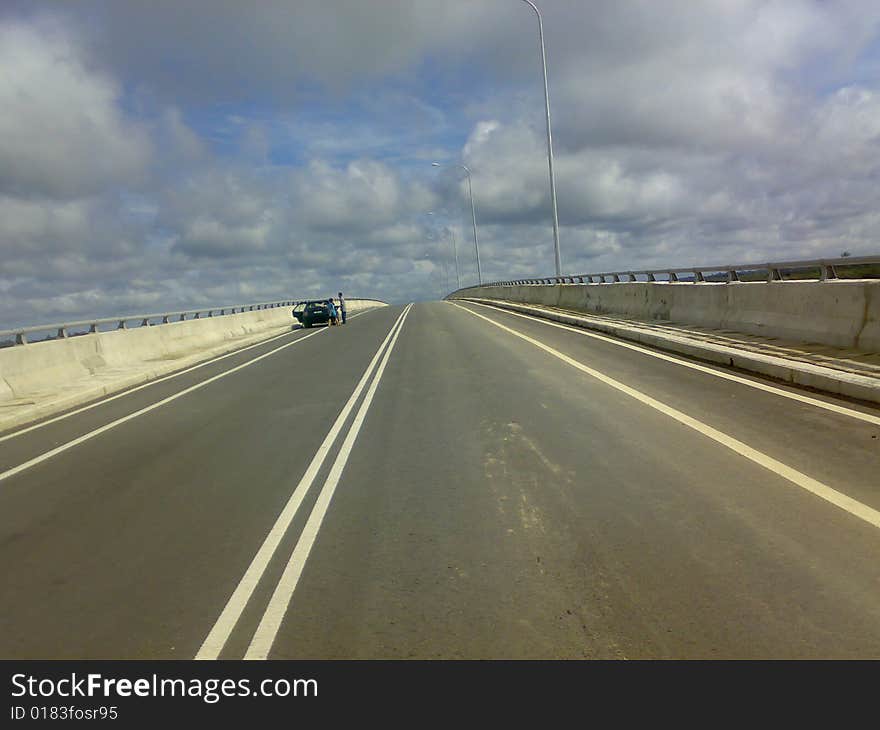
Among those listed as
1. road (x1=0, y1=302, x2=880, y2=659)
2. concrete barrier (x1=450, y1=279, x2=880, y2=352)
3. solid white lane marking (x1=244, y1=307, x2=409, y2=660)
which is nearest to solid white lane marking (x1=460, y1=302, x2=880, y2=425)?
road (x1=0, y1=302, x2=880, y2=659)

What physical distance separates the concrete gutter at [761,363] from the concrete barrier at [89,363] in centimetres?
1263

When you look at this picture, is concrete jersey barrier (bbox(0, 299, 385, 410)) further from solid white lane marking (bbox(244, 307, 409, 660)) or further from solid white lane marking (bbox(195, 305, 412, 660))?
solid white lane marking (bbox(244, 307, 409, 660))

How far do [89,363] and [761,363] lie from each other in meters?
15.8

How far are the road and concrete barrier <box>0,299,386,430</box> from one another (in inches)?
154

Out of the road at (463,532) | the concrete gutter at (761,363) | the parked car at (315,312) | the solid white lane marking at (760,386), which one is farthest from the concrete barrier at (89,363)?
the concrete gutter at (761,363)

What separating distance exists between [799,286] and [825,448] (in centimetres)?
719

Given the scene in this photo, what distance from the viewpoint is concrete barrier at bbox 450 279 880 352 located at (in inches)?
452

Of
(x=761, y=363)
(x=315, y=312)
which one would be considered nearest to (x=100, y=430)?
(x=761, y=363)

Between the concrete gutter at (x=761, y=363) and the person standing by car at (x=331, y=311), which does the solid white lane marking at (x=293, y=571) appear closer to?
the concrete gutter at (x=761, y=363)

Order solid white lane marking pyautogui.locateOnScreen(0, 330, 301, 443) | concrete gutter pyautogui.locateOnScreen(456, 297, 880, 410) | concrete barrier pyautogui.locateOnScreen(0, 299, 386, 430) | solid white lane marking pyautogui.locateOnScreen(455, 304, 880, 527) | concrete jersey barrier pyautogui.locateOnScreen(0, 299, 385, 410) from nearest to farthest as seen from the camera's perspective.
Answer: solid white lane marking pyautogui.locateOnScreen(455, 304, 880, 527) < concrete gutter pyautogui.locateOnScreen(456, 297, 880, 410) < solid white lane marking pyautogui.locateOnScreen(0, 330, 301, 443) < concrete barrier pyautogui.locateOnScreen(0, 299, 386, 430) < concrete jersey barrier pyautogui.locateOnScreen(0, 299, 385, 410)

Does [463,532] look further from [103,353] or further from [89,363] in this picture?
[103,353]

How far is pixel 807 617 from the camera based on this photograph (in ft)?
12.6
